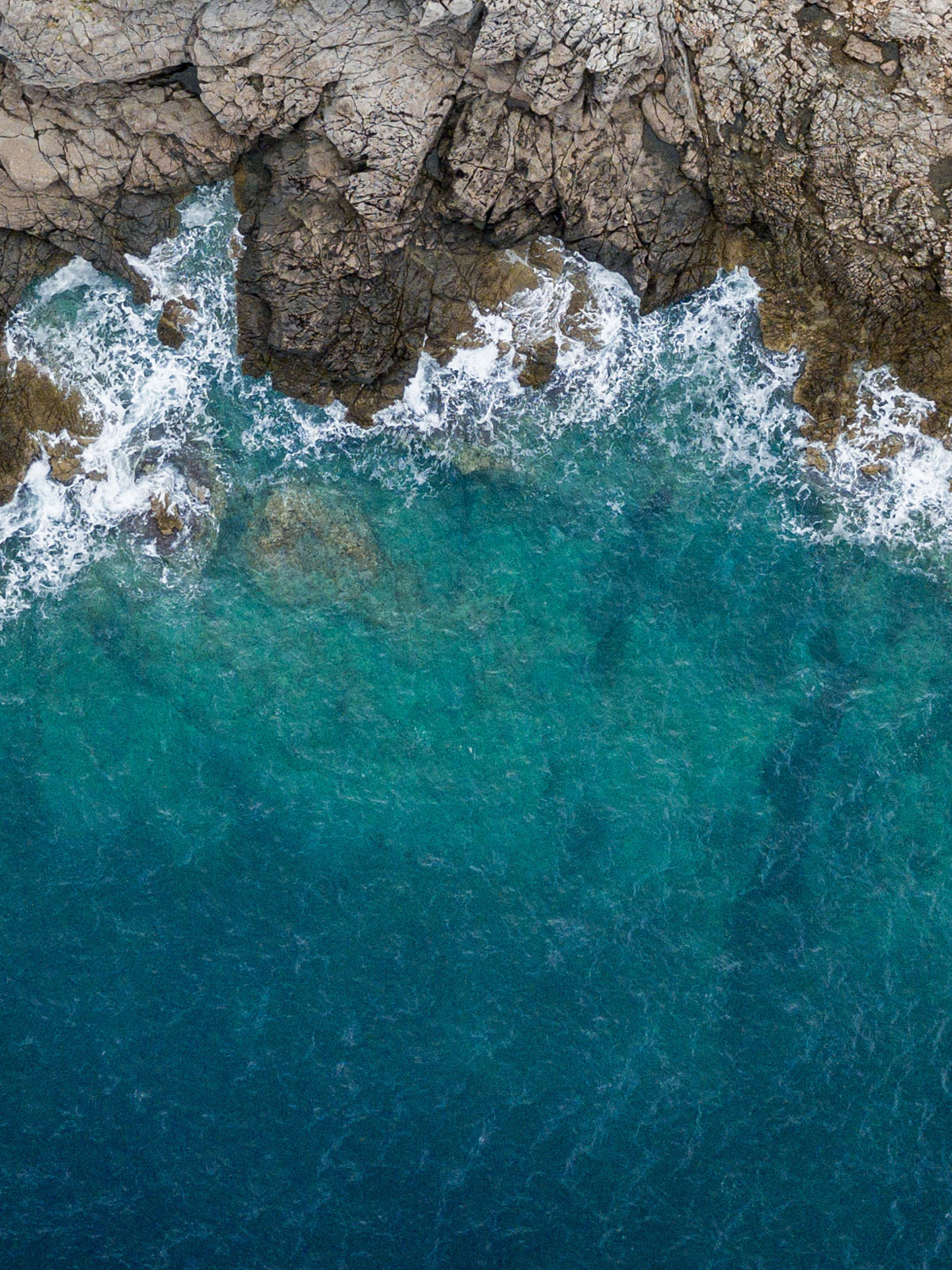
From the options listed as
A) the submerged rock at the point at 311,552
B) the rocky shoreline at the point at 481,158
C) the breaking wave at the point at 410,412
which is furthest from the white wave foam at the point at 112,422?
the submerged rock at the point at 311,552

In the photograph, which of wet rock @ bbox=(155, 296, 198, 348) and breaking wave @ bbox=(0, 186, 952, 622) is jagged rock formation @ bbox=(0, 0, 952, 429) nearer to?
breaking wave @ bbox=(0, 186, 952, 622)

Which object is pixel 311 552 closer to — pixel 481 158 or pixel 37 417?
pixel 37 417

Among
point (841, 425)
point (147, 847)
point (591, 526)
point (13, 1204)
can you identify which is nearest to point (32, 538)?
point (147, 847)

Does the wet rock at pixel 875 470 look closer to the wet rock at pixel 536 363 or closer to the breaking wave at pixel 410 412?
the breaking wave at pixel 410 412

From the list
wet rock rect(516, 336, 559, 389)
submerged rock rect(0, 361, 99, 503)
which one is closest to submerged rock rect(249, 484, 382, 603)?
submerged rock rect(0, 361, 99, 503)

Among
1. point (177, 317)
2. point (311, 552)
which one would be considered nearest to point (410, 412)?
point (311, 552)

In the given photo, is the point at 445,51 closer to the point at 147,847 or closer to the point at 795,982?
the point at 147,847
